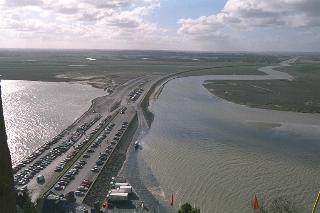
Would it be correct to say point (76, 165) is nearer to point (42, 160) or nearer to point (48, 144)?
point (42, 160)

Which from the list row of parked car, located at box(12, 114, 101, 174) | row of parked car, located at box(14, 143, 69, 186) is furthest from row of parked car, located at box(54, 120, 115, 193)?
row of parked car, located at box(12, 114, 101, 174)

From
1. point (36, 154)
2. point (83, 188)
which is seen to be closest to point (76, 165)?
point (83, 188)

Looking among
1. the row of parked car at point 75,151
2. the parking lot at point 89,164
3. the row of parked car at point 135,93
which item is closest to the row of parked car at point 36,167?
the row of parked car at point 75,151

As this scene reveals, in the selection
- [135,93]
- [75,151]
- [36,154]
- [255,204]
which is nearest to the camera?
[255,204]

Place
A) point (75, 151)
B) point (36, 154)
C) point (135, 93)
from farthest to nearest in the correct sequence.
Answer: point (135, 93) < point (75, 151) < point (36, 154)

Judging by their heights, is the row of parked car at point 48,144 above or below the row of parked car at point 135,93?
below

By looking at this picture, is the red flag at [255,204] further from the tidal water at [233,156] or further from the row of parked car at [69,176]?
the row of parked car at [69,176]

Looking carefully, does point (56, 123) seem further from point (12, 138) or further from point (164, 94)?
point (164, 94)
